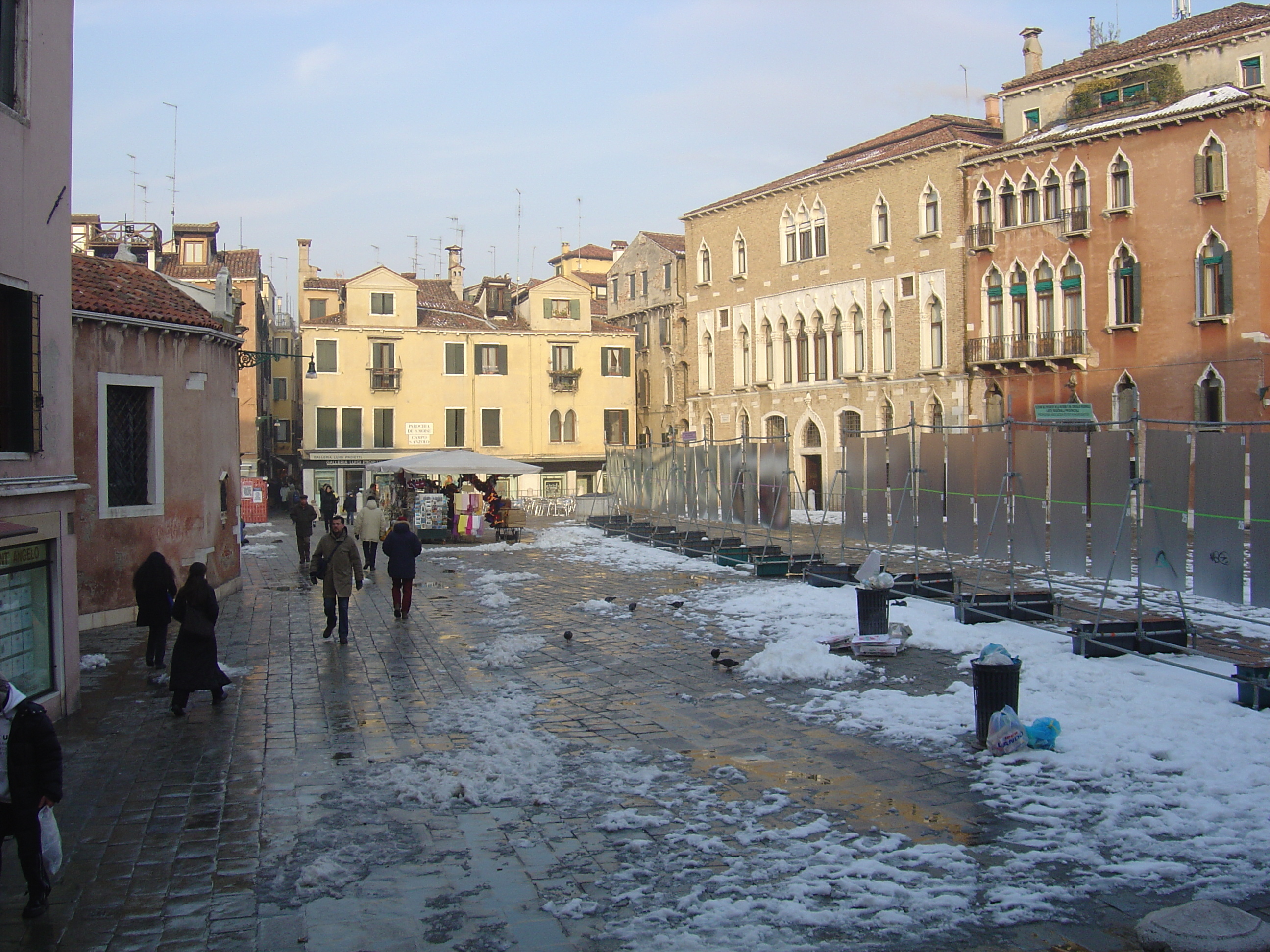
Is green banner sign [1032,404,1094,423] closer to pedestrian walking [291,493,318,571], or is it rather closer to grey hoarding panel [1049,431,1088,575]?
grey hoarding panel [1049,431,1088,575]

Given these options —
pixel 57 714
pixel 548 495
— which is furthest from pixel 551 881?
pixel 548 495

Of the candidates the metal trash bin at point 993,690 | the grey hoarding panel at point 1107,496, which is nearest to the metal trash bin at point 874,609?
the grey hoarding panel at point 1107,496

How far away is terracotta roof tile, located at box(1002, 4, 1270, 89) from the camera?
1240 inches

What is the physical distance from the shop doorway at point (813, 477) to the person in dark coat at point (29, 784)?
126ft

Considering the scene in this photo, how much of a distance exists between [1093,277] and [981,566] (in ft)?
73.5

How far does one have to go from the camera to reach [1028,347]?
34812mm

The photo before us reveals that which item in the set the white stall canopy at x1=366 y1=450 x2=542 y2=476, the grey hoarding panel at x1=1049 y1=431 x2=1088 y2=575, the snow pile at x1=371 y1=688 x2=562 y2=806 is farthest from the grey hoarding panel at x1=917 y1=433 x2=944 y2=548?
the white stall canopy at x1=366 y1=450 x2=542 y2=476

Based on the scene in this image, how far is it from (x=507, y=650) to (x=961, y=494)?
755 centimetres

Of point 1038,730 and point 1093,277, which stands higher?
point 1093,277

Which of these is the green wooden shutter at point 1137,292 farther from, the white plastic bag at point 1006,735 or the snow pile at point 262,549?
the white plastic bag at point 1006,735

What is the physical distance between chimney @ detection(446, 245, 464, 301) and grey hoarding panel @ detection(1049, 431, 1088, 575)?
49.6 metres

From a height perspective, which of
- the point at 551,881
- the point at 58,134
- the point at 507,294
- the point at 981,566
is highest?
the point at 507,294

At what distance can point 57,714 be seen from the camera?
9688mm

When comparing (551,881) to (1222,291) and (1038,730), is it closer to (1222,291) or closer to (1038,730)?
(1038,730)
